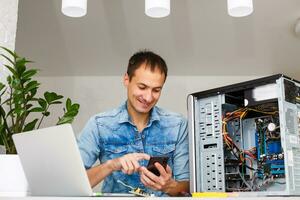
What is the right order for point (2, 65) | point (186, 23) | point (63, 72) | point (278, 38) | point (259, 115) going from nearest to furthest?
point (259, 115) < point (2, 65) < point (186, 23) < point (278, 38) < point (63, 72)

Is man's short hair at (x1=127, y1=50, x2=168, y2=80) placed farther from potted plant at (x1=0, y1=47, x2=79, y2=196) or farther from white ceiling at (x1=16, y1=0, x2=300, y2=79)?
white ceiling at (x1=16, y1=0, x2=300, y2=79)

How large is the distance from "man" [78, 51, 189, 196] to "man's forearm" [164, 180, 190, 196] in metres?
0.04

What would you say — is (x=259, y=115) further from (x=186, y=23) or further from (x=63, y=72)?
(x=63, y=72)

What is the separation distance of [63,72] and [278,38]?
1743 millimetres

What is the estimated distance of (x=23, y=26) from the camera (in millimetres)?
2885

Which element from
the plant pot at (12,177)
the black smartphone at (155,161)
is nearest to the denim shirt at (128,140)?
the black smartphone at (155,161)

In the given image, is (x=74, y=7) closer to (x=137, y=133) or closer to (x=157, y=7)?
(x=157, y=7)

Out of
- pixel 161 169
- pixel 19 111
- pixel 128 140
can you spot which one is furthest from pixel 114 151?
pixel 19 111

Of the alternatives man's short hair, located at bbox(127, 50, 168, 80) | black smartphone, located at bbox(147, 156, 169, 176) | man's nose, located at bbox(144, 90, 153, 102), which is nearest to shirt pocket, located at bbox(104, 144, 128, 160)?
man's nose, located at bbox(144, 90, 153, 102)

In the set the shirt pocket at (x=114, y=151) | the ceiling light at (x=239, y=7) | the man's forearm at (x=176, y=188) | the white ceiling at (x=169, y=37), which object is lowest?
the man's forearm at (x=176, y=188)

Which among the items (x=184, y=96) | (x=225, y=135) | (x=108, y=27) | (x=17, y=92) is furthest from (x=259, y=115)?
(x=184, y=96)

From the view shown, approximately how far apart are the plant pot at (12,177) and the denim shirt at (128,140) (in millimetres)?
560

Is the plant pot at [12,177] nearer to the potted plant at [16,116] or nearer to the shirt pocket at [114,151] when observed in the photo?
the potted plant at [16,116]

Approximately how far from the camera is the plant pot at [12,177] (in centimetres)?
108
